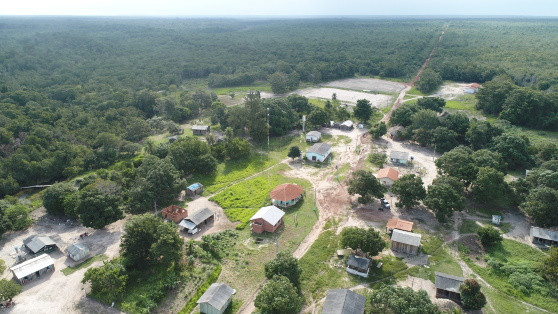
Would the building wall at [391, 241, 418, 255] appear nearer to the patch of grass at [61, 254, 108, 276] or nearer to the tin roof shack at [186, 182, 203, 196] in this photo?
the tin roof shack at [186, 182, 203, 196]

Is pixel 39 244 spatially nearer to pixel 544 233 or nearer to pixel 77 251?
pixel 77 251

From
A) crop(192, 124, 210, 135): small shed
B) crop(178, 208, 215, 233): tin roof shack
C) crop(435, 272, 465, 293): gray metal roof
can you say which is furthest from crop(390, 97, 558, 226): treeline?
crop(192, 124, 210, 135): small shed

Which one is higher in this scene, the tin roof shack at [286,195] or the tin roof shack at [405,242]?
the tin roof shack at [405,242]

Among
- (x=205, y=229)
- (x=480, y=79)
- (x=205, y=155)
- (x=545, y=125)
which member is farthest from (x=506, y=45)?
(x=205, y=229)

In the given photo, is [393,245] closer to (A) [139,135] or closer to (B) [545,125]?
(A) [139,135]

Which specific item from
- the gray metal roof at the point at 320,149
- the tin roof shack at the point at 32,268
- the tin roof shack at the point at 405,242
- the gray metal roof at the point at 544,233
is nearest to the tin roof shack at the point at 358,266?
the tin roof shack at the point at 405,242

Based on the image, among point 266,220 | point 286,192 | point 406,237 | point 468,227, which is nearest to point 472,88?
point 468,227

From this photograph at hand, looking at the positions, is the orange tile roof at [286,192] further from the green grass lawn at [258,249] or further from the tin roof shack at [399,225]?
the tin roof shack at [399,225]
